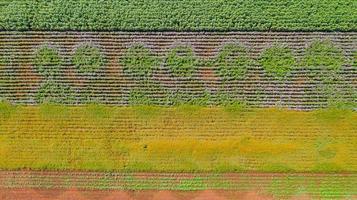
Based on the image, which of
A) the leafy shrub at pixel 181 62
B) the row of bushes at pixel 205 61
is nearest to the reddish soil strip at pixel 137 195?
the row of bushes at pixel 205 61

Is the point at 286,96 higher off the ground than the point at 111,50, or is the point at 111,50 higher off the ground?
the point at 111,50

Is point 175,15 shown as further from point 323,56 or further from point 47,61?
point 323,56

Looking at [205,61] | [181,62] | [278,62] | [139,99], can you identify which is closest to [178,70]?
[181,62]

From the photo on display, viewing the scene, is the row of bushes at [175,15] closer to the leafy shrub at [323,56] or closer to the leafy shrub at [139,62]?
the leafy shrub at [323,56]

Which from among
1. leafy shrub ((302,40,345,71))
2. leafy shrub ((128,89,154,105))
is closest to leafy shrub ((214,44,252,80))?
leafy shrub ((302,40,345,71))

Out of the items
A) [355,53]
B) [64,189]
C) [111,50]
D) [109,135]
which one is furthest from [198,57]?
[64,189]

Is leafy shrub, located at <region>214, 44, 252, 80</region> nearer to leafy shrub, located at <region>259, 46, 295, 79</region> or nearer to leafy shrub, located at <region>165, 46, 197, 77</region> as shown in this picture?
leafy shrub, located at <region>259, 46, 295, 79</region>

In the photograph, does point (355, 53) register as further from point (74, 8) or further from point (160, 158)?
point (74, 8)
